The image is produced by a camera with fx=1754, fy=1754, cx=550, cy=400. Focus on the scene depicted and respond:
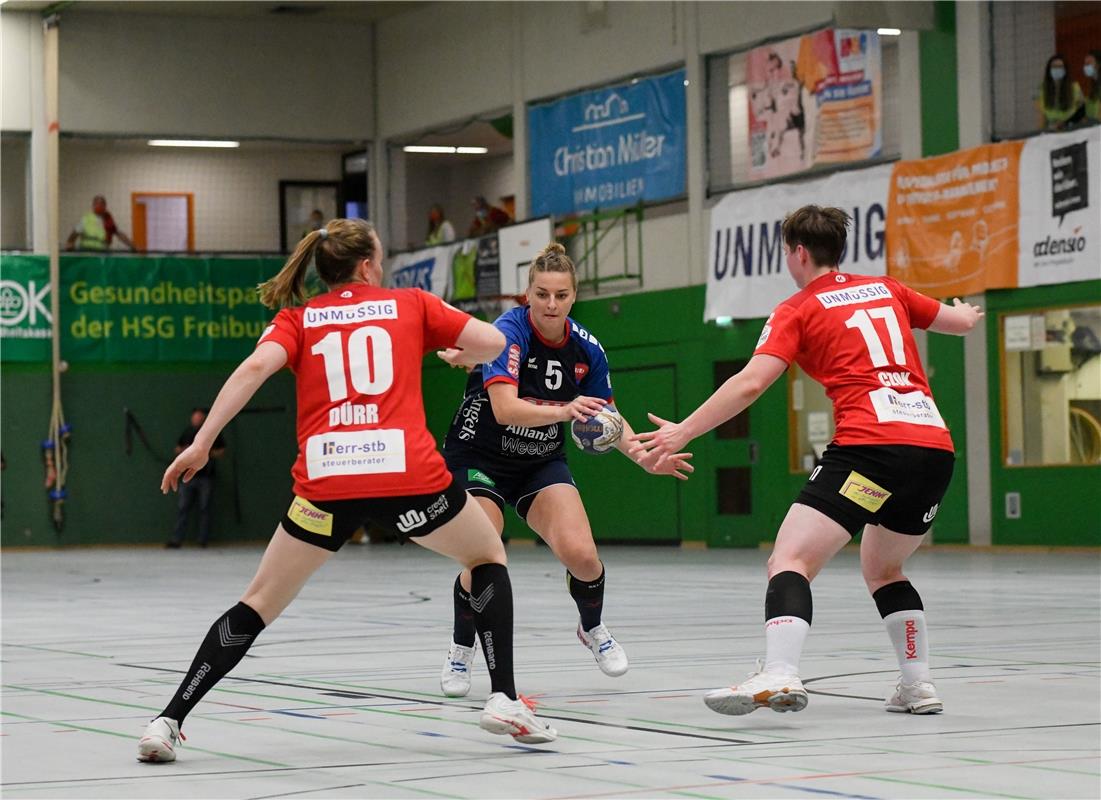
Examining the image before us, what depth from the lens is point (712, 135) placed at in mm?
26609

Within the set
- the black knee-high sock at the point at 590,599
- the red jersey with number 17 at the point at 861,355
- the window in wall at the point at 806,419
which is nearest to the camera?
the red jersey with number 17 at the point at 861,355

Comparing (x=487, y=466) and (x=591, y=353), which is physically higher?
(x=591, y=353)

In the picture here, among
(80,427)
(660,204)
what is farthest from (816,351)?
(80,427)

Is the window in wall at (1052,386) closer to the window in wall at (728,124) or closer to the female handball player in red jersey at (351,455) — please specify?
the window in wall at (728,124)

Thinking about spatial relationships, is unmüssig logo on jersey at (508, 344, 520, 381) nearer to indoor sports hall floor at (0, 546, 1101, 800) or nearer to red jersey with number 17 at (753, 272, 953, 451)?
red jersey with number 17 at (753, 272, 953, 451)

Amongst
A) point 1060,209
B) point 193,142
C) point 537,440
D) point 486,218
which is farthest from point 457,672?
point 193,142

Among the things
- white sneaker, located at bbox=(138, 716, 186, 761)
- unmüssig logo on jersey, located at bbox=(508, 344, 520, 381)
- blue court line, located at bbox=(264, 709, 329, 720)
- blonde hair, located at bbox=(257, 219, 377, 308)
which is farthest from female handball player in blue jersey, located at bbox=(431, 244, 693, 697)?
white sneaker, located at bbox=(138, 716, 186, 761)

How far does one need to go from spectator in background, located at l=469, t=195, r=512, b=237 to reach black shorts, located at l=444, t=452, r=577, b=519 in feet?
73.7

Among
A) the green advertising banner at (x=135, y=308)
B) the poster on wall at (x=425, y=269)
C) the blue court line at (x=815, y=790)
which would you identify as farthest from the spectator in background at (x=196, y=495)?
the blue court line at (x=815, y=790)

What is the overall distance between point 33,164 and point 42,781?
27.6 meters

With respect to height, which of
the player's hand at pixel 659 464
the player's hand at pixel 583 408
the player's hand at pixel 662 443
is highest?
the player's hand at pixel 583 408

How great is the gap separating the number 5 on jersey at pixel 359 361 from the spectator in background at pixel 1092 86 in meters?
16.5

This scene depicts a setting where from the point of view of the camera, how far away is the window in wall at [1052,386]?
2098 cm

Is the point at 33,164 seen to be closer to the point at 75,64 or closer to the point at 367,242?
the point at 75,64
